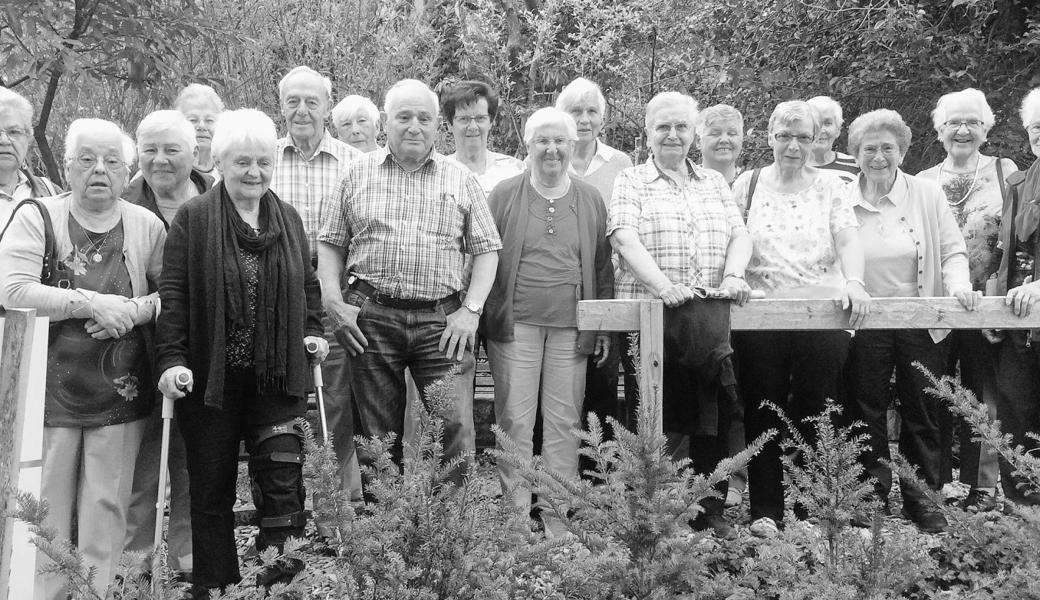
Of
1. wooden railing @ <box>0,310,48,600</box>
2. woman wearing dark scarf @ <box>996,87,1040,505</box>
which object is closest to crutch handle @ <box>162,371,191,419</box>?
wooden railing @ <box>0,310,48,600</box>

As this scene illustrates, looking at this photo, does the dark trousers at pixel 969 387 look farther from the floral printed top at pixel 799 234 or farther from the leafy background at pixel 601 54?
the leafy background at pixel 601 54

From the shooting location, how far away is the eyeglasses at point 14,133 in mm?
4395

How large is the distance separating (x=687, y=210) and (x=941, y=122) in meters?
1.80

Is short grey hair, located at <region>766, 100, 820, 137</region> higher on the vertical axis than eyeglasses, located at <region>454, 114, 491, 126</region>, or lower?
lower

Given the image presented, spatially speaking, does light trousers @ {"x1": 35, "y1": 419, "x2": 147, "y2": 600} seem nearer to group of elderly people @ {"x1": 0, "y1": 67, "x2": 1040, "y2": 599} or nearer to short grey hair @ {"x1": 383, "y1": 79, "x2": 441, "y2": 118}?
group of elderly people @ {"x1": 0, "y1": 67, "x2": 1040, "y2": 599}

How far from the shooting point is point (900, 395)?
5148 millimetres

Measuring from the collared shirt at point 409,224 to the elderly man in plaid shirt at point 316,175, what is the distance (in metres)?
0.47

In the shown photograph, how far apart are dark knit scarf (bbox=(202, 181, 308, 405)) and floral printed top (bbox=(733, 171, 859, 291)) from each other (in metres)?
2.16

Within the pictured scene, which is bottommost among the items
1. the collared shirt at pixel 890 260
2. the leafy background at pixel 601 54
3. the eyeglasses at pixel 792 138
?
the collared shirt at pixel 890 260

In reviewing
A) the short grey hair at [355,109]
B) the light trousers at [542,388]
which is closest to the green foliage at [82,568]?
the light trousers at [542,388]

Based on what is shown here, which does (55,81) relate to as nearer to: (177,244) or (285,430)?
(177,244)

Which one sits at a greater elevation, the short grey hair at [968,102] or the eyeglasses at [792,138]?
the short grey hair at [968,102]

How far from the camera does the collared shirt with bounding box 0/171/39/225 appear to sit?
429cm

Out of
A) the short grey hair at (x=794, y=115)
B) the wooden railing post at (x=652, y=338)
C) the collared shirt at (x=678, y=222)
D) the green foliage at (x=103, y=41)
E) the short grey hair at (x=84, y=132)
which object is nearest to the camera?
the short grey hair at (x=84, y=132)
